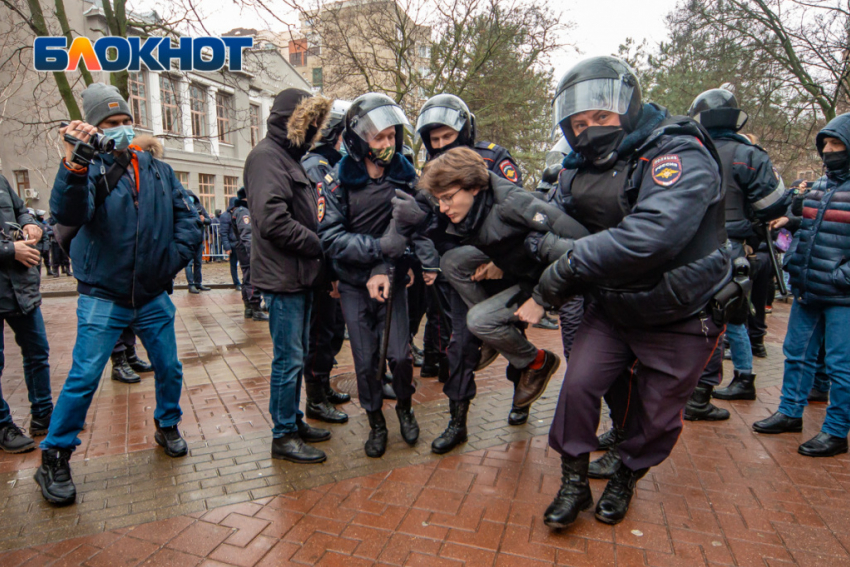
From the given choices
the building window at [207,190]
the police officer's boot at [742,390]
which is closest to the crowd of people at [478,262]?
the police officer's boot at [742,390]

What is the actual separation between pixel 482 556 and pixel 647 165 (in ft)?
6.11

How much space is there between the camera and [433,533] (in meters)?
2.53

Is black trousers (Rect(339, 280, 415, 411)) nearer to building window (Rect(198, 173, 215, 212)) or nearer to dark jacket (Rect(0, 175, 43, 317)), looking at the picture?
dark jacket (Rect(0, 175, 43, 317))

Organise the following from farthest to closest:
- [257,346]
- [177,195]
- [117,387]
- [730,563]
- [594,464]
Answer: [257,346] < [117,387] < [177,195] < [594,464] < [730,563]

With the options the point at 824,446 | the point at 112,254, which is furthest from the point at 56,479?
the point at 824,446

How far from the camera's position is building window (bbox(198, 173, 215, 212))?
27500mm

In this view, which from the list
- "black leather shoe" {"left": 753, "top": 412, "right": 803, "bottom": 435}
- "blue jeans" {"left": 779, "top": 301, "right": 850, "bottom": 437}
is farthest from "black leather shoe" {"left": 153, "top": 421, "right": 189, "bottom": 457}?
"blue jeans" {"left": 779, "top": 301, "right": 850, "bottom": 437}

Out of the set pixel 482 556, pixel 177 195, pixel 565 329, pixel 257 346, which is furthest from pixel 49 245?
pixel 482 556

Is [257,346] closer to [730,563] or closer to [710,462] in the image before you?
[710,462]

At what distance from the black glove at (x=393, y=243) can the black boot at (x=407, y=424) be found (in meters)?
1.00

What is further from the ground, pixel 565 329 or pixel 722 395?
pixel 565 329

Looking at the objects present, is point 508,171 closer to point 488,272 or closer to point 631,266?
point 488,272

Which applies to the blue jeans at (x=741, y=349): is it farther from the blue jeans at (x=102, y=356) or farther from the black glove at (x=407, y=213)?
the blue jeans at (x=102, y=356)

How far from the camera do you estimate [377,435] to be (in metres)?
3.42
